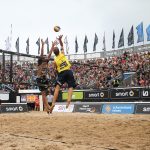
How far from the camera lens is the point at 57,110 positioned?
70.5ft

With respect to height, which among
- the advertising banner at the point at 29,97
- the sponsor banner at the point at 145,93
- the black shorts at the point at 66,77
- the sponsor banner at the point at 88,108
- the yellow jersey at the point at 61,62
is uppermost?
the yellow jersey at the point at 61,62

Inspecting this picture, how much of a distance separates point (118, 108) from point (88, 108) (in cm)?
210

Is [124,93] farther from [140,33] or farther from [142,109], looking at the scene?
[140,33]

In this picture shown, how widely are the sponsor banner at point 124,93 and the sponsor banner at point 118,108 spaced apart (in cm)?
135

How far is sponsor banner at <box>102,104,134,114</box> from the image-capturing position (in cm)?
1774

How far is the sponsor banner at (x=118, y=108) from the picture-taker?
58.2 feet

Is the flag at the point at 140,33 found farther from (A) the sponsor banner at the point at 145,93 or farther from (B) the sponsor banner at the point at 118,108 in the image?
(B) the sponsor banner at the point at 118,108

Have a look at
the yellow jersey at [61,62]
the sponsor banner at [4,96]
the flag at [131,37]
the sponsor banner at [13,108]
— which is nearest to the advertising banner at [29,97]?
the sponsor banner at [4,96]

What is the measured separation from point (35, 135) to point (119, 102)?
39.5 ft

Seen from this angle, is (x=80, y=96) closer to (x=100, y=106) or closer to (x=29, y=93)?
(x=100, y=106)

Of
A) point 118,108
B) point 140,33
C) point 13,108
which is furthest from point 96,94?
point 140,33

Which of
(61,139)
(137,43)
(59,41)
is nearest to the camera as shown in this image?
(61,139)

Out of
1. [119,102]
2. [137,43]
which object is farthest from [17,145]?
[137,43]

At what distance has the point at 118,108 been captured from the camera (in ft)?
59.9
